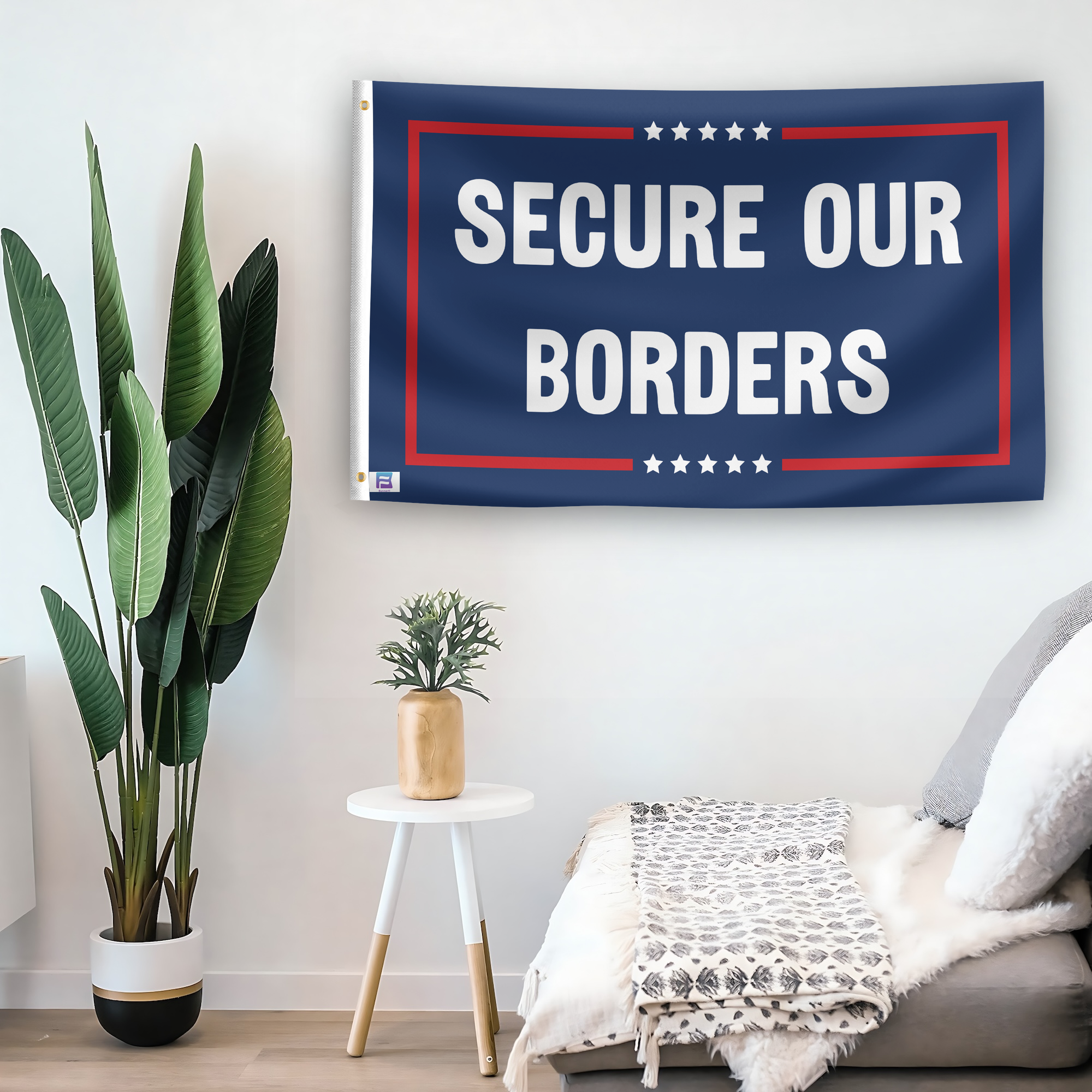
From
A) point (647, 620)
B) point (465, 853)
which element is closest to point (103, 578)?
point (465, 853)

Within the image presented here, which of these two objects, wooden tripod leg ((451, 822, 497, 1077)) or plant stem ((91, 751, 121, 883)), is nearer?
wooden tripod leg ((451, 822, 497, 1077))

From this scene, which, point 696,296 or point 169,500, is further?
point 696,296

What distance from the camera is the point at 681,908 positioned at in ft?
4.66

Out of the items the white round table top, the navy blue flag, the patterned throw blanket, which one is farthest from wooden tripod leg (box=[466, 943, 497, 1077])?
the navy blue flag

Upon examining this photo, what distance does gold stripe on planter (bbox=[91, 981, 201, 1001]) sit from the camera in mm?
1934

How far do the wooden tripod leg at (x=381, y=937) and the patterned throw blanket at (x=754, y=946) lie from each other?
0.46 meters

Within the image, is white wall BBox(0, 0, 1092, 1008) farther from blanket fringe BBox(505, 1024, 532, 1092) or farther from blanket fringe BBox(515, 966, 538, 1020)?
blanket fringe BBox(505, 1024, 532, 1092)

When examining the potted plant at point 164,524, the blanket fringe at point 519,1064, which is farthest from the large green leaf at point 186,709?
the blanket fringe at point 519,1064

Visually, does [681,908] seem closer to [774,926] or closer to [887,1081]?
[774,926]

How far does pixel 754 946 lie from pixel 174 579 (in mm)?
1295

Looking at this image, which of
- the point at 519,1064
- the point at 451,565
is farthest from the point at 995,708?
the point at 451,565

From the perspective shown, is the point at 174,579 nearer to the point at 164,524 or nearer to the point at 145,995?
the point at 164,524

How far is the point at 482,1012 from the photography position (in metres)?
1.85

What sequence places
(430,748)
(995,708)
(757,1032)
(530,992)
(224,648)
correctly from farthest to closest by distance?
(224,648) < (430,748) < (995,708) < (530,992) < (757,1032)
